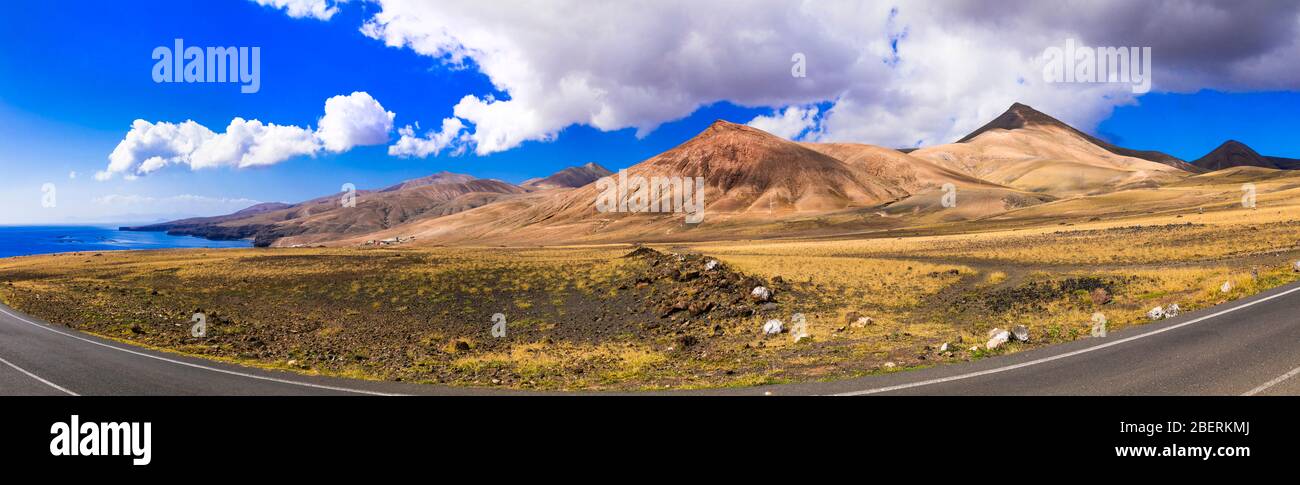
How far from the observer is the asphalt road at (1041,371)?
9.28 meters

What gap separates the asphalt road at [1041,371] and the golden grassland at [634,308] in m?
1.30

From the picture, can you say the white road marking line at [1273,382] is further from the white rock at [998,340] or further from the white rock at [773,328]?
the white rock at [773,328]

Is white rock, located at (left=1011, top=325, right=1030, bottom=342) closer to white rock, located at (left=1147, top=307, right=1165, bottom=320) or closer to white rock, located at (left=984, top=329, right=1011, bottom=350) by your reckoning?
white rock, located at (left=984, top=329, right=1011, bottom=350)

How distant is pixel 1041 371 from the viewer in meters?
10.4

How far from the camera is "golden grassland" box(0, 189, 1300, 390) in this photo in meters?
15.4

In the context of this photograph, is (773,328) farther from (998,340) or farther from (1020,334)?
(1020,334)

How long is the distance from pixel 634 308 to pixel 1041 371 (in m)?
20.2
